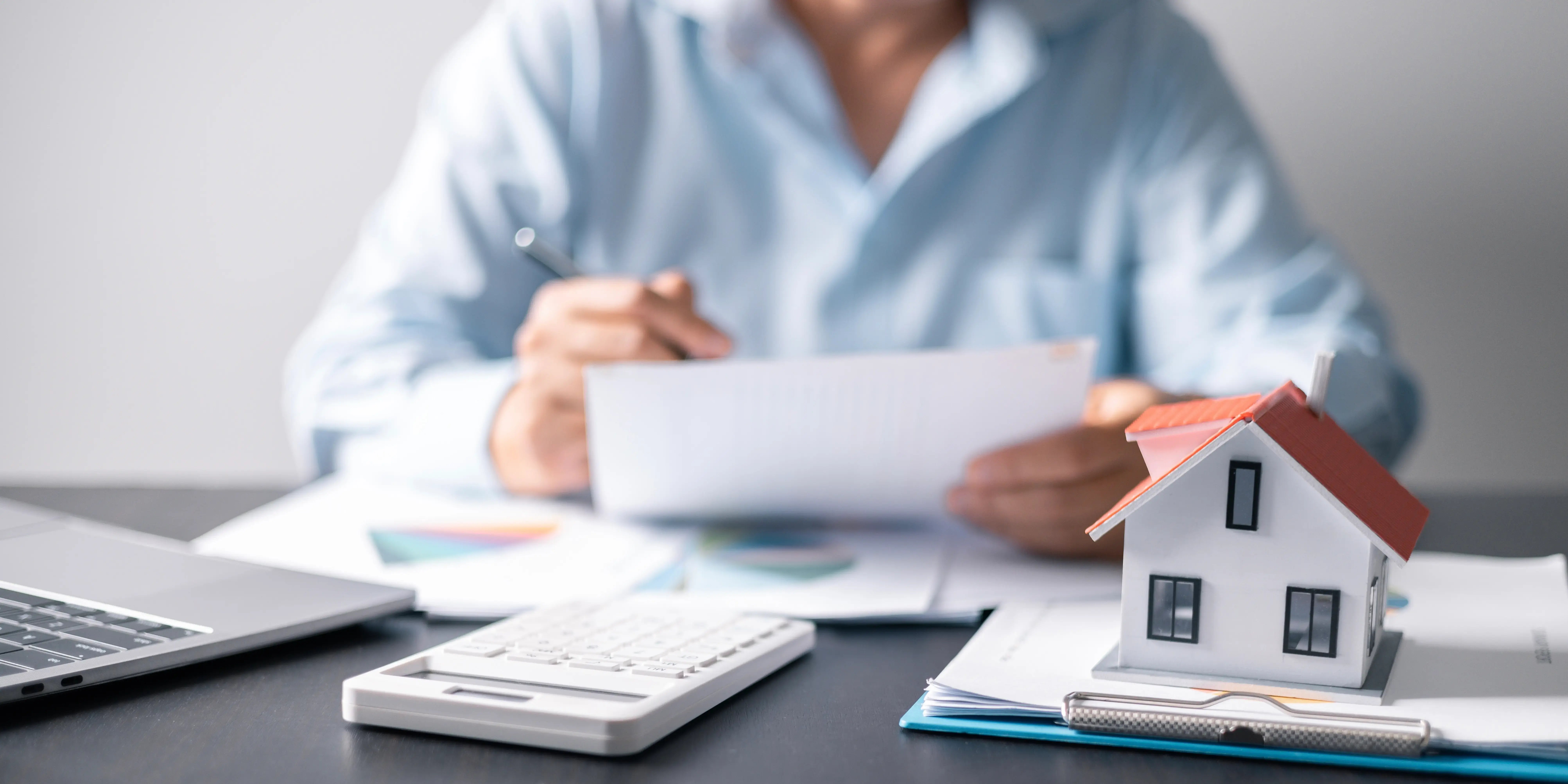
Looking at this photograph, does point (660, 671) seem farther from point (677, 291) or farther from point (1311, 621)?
point (677, 291)

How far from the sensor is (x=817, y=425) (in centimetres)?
67

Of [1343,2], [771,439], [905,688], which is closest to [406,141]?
[771,439]

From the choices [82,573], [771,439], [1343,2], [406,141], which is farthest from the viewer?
[406,141]

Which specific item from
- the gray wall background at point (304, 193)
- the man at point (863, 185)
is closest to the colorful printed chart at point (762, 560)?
the man at point (863, 185)

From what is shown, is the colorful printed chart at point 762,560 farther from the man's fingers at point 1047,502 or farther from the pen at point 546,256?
the pen at point 546,256

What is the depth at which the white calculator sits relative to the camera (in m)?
0.36

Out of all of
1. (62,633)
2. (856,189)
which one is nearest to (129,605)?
(62,633)

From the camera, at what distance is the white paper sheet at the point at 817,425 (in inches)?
25.0

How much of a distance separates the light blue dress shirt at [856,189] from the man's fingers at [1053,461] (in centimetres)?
42

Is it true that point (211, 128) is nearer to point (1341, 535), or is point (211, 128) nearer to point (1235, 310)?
point (1235, 310)

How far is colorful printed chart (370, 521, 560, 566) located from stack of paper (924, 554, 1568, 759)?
0.33 metres

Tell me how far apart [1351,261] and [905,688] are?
123 centimetres

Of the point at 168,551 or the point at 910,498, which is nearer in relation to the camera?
the point at 168,551

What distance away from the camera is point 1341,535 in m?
0.39
